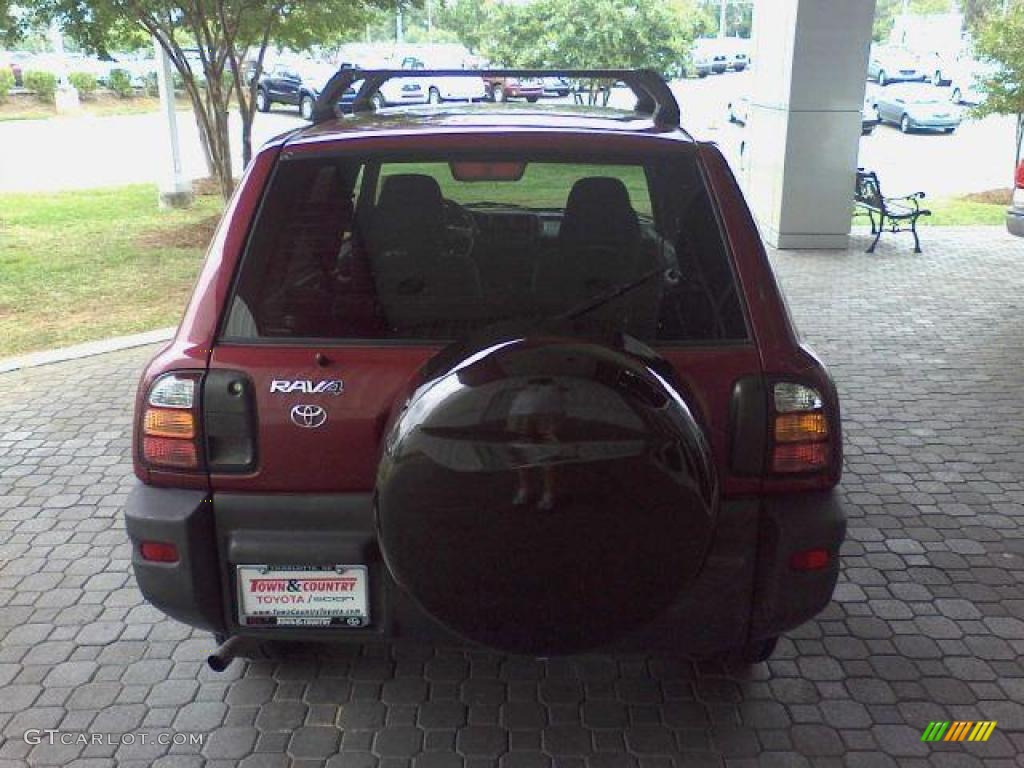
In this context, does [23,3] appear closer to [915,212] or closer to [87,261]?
[87,261]

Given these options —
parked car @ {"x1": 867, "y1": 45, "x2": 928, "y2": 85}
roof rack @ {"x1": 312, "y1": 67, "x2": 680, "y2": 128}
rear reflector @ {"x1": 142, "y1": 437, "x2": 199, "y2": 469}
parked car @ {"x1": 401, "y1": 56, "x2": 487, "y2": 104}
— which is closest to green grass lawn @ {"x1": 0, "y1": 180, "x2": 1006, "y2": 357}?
roof rack @ {"x1": 312, "y1": 67, "x2": 680, "y2": 128}


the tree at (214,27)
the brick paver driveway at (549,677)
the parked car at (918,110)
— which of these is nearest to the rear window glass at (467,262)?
the brick paver driveway at (549,677)

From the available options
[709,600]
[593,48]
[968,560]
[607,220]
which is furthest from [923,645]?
[593,48]

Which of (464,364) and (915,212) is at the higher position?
(464,364)

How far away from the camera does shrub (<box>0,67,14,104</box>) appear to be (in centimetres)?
3056

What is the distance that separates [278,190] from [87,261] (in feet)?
28.6

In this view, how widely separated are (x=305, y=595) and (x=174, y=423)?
0.58 meters

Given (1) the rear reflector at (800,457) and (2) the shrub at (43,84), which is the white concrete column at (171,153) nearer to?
(1) the rear reflector at (800,457)

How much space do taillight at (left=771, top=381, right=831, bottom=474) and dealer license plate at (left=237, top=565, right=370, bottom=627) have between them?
3.77 feet

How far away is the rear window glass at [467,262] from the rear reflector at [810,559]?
0.61 meters

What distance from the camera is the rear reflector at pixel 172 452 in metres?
2.62

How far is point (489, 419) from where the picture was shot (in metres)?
2.17

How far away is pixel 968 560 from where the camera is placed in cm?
→ 413

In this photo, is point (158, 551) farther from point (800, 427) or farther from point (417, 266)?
point (800, 427)
